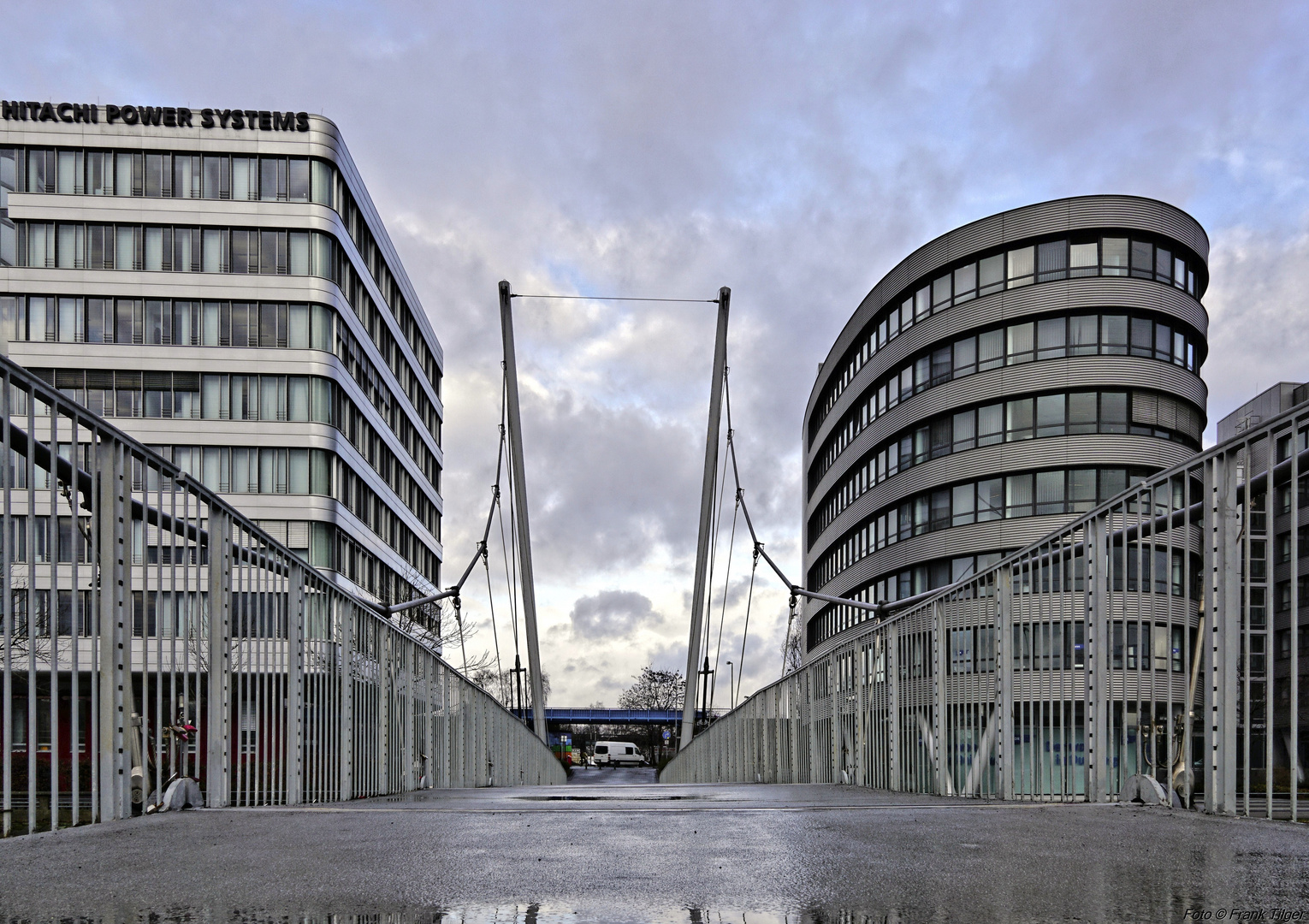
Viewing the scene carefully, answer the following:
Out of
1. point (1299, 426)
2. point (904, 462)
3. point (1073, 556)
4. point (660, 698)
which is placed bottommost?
point (660, 698)

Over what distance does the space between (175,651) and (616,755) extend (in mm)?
98851

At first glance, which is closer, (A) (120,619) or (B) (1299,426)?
(B) (1299,426)

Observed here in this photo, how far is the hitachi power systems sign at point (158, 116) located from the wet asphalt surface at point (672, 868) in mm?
46662

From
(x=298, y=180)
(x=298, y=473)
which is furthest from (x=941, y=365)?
(x=298, y=180)

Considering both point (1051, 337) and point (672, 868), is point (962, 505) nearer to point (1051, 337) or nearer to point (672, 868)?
point (1051, 337)

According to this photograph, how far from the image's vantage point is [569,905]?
3584mm

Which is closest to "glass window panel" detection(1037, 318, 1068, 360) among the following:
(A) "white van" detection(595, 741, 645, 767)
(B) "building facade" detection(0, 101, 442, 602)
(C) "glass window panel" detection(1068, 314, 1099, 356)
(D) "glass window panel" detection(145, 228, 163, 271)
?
(C) "glass window panel" detection(1068, 314, 1099, 356)

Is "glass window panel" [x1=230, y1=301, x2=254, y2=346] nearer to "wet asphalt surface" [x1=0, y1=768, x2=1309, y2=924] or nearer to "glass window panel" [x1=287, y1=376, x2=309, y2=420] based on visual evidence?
"glass window panel" [x1=287, y1=376, x2=309, y2=420]

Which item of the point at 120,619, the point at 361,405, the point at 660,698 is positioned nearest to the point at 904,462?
the point at 361,405

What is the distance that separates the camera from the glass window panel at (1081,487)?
42.0 m

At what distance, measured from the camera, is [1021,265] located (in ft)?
144

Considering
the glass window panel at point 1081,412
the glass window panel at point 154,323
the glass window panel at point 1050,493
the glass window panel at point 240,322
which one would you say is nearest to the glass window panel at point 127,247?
the glass window panel at point 154,323

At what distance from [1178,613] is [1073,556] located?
4.18ft

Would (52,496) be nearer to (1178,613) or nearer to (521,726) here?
(1178,613)
